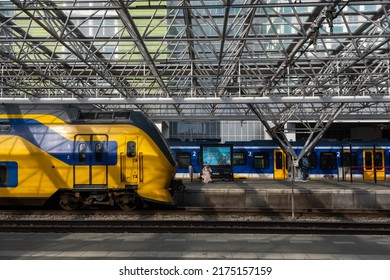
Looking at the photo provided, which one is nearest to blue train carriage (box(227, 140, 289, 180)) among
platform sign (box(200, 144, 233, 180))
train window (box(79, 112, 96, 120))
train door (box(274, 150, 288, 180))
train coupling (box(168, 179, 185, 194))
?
train door (box(274, 150, 288, 180))

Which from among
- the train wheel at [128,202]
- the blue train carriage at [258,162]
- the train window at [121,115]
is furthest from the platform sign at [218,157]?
the train window at [121,115]

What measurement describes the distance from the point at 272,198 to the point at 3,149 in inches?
411

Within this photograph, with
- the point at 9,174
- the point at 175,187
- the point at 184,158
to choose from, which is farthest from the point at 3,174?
the point at 184,158

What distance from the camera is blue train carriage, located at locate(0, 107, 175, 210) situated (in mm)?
13016

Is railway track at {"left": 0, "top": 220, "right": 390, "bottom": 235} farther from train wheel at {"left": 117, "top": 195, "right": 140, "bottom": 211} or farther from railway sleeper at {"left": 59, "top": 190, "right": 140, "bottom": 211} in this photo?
train wheel at {"left": 117, "top": 195, "right": 140, "bottom": 211}

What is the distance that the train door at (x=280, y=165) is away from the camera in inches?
1027

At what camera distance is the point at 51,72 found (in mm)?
21797

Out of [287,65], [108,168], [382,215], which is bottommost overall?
[382,215]

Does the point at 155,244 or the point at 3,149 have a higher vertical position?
the point at 3,149

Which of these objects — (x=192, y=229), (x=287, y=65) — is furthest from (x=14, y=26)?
(x=287, y=65)

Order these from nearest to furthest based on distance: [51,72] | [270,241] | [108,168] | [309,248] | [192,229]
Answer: [309,248]
[270,241]
[192,229]
[108,168]
[51,72]

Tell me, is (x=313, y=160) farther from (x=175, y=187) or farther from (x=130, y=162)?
(x=130, y=162)

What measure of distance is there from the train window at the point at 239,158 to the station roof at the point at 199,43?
3243mm

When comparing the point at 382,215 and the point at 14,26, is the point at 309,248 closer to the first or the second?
the point at 382,215
